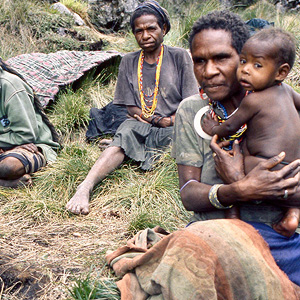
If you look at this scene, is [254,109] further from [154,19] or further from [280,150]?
[154,19]

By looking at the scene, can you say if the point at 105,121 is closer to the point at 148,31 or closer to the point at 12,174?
the point at 148,31

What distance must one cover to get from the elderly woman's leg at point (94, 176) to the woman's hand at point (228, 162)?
1.72 m

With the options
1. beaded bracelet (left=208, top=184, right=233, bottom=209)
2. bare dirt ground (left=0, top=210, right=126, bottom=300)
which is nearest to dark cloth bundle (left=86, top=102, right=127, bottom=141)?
bare dirt ground (left=0, top=210, right=126, bottom=300)

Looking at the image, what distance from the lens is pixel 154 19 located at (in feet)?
14.8

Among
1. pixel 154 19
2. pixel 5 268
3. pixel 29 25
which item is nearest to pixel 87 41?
pixel 29 25

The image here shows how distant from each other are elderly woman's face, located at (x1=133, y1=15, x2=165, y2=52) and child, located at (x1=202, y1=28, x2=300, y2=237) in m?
2.51

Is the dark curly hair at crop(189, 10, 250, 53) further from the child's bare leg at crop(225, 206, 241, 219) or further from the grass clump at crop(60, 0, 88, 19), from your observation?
the grass clump at crop(60, 0, 88, 19)

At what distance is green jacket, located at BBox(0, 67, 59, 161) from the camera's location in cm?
402

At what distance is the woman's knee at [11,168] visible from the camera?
390 centimetres

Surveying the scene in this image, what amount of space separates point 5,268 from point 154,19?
9.95 feet

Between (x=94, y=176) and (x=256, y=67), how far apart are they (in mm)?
2212

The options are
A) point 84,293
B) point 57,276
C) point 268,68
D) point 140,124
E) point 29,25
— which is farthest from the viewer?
point 29,25

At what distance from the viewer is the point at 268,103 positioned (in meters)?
2.08

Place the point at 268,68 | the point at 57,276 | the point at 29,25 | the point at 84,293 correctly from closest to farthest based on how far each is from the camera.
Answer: the point at 268,68 → the point at 84,293 → the point at 57,276 → the point at 29,25
